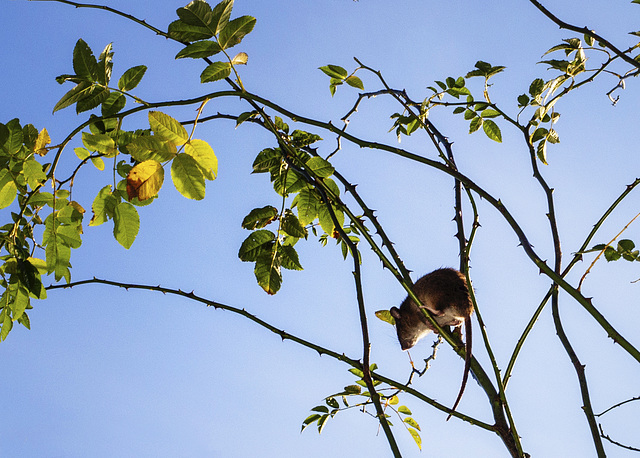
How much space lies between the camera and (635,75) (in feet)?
5.26

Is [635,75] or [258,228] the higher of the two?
[635,75]

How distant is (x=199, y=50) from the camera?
1.33 metres

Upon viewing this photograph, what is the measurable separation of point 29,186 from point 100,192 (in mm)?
199

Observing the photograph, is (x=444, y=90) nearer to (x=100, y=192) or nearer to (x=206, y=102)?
(x=206, y=102)

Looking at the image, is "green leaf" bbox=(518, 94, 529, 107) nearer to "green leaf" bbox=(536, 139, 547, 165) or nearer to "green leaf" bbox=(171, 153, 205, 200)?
"green leaf" bbox=(536, 139, 547, 165)

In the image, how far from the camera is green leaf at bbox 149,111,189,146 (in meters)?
1.22

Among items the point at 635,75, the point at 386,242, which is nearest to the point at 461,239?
the point at 386,242

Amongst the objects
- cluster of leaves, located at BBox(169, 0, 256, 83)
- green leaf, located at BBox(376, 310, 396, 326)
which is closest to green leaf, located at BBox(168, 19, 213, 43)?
cluster of leaves, located at BBox(169, 0, 256, 83)

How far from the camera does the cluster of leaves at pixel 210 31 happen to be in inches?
51.4

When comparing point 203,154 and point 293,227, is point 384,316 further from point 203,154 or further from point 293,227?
point 203,154

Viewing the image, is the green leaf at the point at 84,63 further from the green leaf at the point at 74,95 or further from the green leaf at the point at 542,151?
the green leaf at the point at 542,151

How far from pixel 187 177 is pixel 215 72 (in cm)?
29

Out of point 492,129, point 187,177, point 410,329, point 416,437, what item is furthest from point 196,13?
point 410,329

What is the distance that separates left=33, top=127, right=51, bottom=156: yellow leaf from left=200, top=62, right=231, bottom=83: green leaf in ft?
1.62
